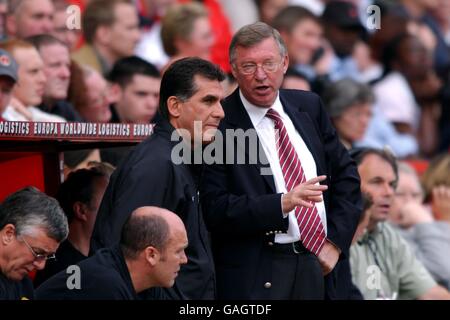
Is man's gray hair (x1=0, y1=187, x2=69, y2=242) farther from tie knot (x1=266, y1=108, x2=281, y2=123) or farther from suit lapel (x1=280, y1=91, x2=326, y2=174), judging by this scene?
suit lapel (x1=280, y1=91, x2=326, y2=174)

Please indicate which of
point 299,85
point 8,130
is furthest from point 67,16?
point 8,130

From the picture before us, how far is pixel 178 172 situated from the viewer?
745 centimetres

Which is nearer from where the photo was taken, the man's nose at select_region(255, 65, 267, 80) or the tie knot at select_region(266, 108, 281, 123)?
the man's nose at select_region(255, 65, 267, 80)

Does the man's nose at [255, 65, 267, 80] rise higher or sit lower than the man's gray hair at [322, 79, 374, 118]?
lower

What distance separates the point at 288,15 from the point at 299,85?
1.64 m

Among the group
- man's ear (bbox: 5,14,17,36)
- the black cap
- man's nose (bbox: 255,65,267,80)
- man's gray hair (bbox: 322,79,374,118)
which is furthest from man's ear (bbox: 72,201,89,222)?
the black cap

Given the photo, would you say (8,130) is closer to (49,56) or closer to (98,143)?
(98,143)

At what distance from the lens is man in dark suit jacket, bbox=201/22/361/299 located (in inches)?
306

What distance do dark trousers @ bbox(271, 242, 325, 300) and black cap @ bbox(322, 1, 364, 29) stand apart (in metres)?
6.18

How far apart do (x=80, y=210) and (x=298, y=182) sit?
53.3 inches

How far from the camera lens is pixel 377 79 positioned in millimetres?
14250

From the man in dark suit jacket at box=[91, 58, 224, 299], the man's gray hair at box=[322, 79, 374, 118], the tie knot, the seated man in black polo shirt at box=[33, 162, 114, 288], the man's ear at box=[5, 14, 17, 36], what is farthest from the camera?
the man's gray hair at box=[322, 79, 374, 118]

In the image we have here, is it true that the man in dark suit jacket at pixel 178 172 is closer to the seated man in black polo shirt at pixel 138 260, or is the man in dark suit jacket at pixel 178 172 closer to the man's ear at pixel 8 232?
the seated man in black polo shirt at pixel 138 260

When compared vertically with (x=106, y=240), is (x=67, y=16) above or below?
above
